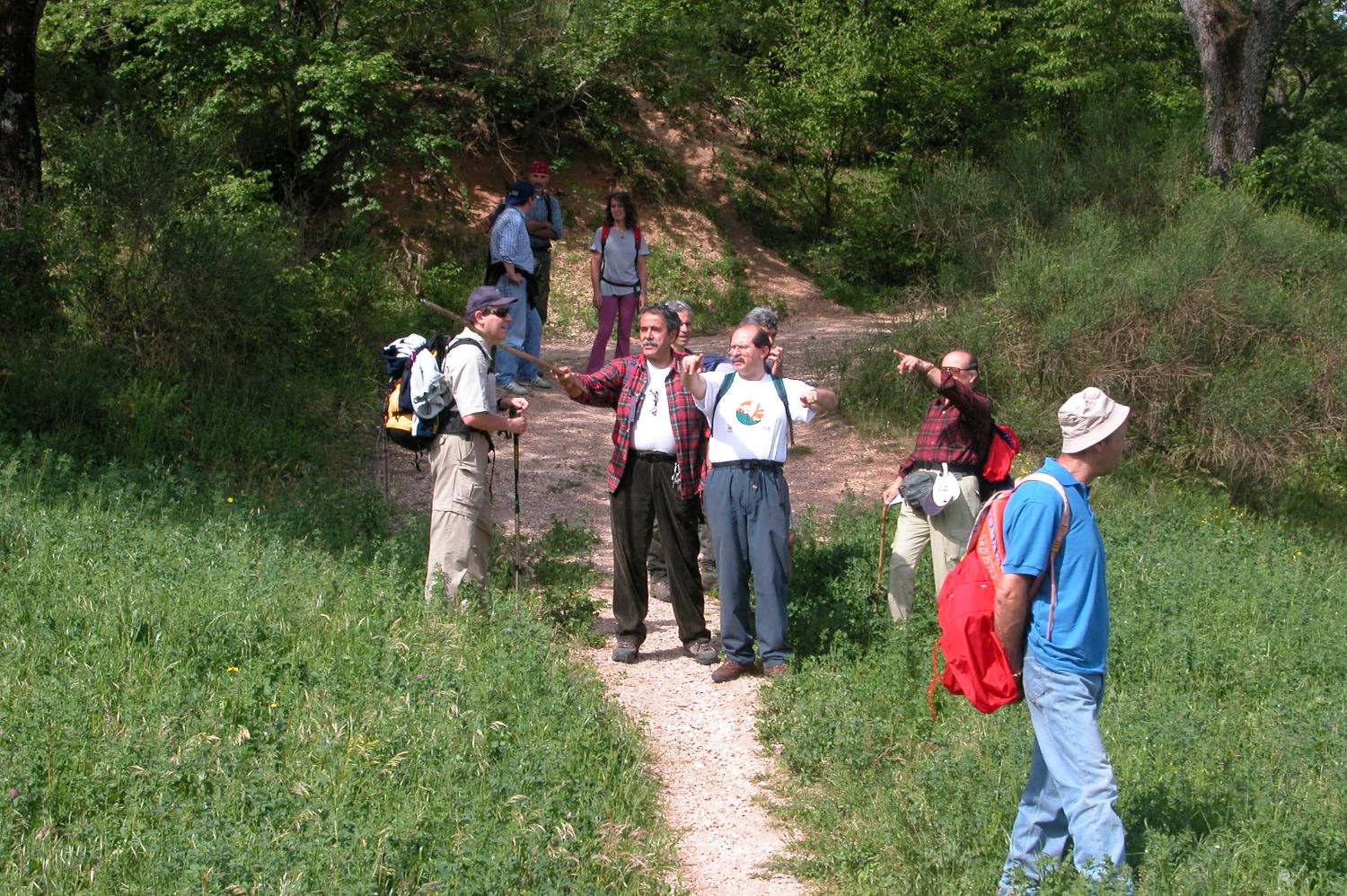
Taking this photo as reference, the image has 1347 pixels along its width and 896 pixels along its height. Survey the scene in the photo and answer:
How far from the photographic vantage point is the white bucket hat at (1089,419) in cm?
411

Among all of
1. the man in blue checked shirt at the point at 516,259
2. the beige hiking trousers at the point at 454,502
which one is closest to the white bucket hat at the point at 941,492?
the beige hiking trousers at the point at 454,502

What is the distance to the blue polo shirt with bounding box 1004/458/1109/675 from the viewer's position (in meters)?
4.05

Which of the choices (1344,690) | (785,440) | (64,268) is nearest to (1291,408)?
(1344,690)

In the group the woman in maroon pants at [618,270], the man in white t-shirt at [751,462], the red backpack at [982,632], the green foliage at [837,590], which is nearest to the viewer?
the red backpack at [982,632]

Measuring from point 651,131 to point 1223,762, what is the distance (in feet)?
52.7

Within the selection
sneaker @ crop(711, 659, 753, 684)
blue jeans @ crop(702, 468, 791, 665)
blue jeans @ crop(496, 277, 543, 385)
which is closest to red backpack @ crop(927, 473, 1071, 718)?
blue jeans @ crop(702, 468, 791, 665)

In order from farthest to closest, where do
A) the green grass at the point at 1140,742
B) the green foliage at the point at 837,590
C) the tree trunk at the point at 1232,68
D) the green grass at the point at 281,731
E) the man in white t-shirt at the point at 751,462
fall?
the tree trunk at the point at 1232,68, the green foliage at the point at 837,590, the man in white t-shirt at the point at 751,462, the green grass at the point at 1140,742, the green grass at the point at 281,731

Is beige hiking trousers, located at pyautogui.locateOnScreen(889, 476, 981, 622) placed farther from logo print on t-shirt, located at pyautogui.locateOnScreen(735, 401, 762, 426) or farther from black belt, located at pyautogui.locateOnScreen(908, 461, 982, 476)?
logo print on t-shirt, located at pyautogui.locateOnScreen(735, 401, 762, 426)

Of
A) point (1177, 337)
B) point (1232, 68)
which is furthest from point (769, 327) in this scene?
point (1232, 68)

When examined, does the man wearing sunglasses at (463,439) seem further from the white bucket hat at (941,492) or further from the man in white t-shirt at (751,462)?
the white bucket hat at (941,492)

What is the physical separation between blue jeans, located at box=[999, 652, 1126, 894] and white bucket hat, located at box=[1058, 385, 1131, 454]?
2.34 feet

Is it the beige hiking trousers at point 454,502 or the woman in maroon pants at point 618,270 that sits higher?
the woman in maroon pants at point 618,270

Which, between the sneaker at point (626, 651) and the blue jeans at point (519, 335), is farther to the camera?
the blue jeans at point (519, 335)

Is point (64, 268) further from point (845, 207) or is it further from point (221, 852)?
point (845, 207)
